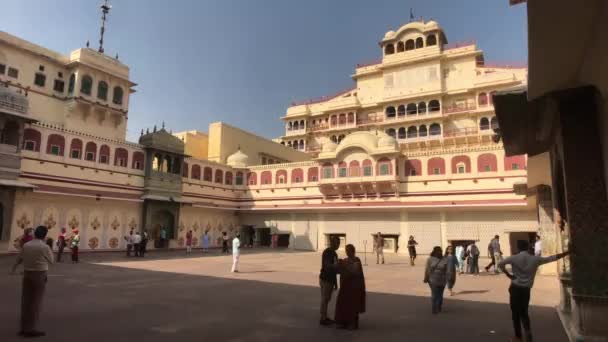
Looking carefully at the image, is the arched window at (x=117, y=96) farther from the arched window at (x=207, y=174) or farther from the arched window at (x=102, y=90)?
the arched window at (x=207, y=174)

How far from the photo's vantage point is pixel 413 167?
93.0ft

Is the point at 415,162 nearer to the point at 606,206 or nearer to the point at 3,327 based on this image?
the point at 606,206

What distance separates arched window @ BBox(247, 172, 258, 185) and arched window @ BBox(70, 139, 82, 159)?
1436cm

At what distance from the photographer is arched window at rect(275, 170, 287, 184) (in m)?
33.4

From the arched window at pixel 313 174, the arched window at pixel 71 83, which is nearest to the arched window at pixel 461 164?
the arched window at pixel 313 174

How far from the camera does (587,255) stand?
18.6 ft

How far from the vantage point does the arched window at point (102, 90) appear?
95.9 feet

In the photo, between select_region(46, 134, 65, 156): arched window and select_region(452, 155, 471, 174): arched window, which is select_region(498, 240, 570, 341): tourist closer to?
select_region(452, 155, 471, 174): arched window

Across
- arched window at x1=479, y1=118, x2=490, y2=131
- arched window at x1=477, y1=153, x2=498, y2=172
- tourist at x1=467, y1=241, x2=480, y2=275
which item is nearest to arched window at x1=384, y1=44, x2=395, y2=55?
arched window at x1=479, y1=118, x2=490, y2=131

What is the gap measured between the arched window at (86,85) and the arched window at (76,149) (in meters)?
6.22

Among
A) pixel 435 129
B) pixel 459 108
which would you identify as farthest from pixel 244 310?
pixel 459 108

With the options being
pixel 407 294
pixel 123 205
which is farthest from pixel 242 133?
pixel 407 294

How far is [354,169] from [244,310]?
2234 cm

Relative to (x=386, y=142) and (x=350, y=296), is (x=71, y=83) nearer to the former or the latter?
(x=386, y=142)
